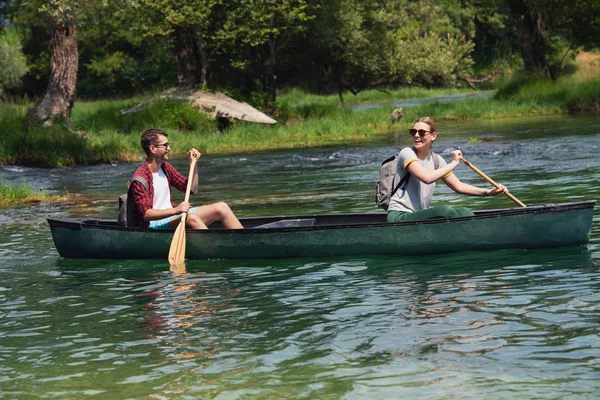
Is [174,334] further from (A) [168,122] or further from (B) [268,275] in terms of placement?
(A) [168,122]

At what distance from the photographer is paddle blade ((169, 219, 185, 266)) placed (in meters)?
10.5

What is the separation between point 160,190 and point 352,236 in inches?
82.9

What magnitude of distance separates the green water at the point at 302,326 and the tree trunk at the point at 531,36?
2558cm

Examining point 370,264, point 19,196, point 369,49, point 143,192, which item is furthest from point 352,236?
point 369,49

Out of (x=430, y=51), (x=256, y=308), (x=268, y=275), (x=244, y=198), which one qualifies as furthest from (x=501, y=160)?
(x=430, y=51)

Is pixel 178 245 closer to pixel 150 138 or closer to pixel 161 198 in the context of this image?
pixel 161 198

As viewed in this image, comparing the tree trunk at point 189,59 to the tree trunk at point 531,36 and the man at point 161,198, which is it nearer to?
the tree trunk at point 531,36

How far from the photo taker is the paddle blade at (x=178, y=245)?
10.5 metres

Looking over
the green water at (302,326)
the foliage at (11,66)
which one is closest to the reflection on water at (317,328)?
the green water at (302,326)

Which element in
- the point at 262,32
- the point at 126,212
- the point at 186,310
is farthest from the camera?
the point at 262,32

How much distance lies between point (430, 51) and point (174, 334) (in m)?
34.0

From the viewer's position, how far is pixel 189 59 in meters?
32.2

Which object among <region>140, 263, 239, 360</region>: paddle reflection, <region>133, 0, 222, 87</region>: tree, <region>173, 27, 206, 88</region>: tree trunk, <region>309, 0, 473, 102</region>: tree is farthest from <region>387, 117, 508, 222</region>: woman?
<region>309, 0, 473, 102</region>: tree

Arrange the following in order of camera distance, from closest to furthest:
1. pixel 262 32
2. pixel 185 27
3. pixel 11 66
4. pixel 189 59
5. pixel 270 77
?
pixel 185 27
pixel 262 32
pixel 189 59
pixel 270 77
pixel 11 66
